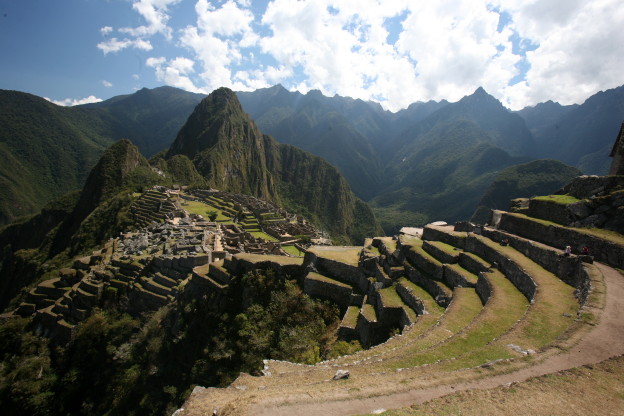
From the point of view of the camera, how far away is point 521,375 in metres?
6.73

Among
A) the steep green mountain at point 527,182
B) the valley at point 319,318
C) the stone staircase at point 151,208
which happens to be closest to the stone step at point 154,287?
the valley at point 319,318

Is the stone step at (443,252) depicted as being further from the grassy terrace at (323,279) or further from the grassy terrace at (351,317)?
the grassy terrace at (351,317)

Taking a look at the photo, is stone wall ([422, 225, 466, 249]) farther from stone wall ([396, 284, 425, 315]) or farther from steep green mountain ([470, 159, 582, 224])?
steep green mountain ([470, 159, 582, 224])

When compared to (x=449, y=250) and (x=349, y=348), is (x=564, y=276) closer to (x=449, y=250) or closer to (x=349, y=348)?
(x=449, y=250)

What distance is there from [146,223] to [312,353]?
43344 mm

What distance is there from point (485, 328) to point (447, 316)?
1.64m

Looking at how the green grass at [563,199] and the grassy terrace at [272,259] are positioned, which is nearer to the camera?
the green grass at [563,199]

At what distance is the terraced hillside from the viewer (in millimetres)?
6551

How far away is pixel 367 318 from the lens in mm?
14125

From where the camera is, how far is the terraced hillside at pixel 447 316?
6551mm

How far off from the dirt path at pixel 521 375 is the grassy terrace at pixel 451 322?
2.09 metres

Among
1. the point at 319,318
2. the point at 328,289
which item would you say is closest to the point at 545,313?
the point at 319,318

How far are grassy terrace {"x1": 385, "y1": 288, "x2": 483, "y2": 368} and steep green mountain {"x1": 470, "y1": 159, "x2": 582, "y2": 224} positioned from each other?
120m

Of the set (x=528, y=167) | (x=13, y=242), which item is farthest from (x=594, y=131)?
(x=13, y=242)
